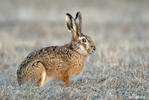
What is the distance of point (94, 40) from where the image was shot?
37.7 feet

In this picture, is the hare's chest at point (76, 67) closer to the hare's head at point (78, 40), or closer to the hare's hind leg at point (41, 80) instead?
the hare's head at point (78, 40)

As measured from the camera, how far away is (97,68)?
24.3 ft

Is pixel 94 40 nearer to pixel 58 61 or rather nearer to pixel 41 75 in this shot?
pixel 58 61

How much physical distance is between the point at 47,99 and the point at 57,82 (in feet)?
4.50

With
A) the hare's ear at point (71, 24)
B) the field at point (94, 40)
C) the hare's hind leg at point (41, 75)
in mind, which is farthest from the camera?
the hare's ear at point (71, 24)

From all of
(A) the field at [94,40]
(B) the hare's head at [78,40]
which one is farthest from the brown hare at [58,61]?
(A) the field at [94,40]

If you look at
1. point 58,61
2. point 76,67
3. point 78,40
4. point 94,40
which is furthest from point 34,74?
point 94,40

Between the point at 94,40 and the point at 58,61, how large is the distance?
224 inches

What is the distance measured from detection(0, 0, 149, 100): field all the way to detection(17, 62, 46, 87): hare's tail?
0.51ft

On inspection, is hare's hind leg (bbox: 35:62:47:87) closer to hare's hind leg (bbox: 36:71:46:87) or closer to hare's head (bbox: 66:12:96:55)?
hare's hind leg (bbox: 36:71:46:87)

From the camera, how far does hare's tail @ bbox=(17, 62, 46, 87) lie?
5652 mm

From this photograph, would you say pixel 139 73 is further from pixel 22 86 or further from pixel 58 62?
pixel 22 86

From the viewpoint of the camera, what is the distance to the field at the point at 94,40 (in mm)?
5336

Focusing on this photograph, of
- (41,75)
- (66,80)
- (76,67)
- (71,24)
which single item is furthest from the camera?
(71,24)
